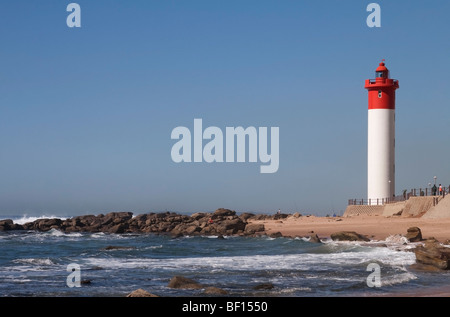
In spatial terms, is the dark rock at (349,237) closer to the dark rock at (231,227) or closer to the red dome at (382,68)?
the dark rock at (231,227)

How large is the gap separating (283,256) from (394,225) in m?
10.8

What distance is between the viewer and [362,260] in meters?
21.2

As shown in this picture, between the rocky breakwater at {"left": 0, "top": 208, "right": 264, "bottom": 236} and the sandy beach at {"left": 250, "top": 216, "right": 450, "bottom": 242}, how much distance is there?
2049 mm

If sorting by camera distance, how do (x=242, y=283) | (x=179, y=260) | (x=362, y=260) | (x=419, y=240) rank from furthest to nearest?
(x=419, y=240), (x=179, y=260), (x=362, y=260), (x=242, y=283)

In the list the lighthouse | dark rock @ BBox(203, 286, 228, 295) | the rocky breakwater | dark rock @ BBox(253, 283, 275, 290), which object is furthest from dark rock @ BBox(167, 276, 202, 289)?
the lighthouse

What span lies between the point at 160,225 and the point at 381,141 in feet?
49.0

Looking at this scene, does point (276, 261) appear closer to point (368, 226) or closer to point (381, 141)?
point (368, 226)

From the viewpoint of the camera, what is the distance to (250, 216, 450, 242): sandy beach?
29891mm

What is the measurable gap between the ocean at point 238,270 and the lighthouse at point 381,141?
47.8 ft

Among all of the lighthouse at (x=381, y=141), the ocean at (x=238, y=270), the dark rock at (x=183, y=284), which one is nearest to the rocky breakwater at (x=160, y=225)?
the lighthouse at (x=381, y=141)

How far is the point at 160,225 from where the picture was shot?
46250 millimetres

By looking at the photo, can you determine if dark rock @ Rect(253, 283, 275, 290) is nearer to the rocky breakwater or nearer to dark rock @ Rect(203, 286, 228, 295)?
dark rock @ Rect(203, 286, 228, 295)
